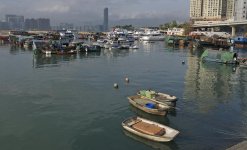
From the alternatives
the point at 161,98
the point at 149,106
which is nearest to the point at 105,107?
the point at 149,106

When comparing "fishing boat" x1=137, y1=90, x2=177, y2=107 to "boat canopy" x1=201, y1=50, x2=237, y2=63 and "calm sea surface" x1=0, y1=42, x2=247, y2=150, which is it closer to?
"calm sea surface" x1=0, y1=42, x2=247, y2=150

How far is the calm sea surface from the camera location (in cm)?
2850

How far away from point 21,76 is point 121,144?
1392 inches

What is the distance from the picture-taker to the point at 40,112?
36.2 m

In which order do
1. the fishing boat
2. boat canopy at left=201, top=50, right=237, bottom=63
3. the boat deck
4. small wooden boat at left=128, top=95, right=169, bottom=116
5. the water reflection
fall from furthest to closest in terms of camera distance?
1. boat canopy at left=201, top=50, right=237, bottom=63
2. the fishing boat
3. small wooden boat at left=128, top=95, right=169, bottom=116
4. the boat deck
5. the water reflection

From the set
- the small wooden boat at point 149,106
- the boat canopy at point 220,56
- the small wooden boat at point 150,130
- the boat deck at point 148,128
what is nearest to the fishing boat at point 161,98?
the small wooden boat at point 149,106

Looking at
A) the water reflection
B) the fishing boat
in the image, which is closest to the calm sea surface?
the water reflection

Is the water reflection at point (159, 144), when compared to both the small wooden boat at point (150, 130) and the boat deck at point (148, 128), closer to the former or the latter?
the small wooden boat at point (150, 130)

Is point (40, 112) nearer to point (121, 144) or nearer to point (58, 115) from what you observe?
point (58, 115)

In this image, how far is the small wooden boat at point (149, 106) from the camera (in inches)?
1362

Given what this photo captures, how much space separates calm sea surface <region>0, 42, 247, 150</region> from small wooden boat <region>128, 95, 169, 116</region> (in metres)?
0.62

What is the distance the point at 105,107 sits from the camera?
3850cm

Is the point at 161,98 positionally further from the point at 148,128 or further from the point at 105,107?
the point at 148,128

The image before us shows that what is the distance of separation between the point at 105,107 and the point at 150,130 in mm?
10557
